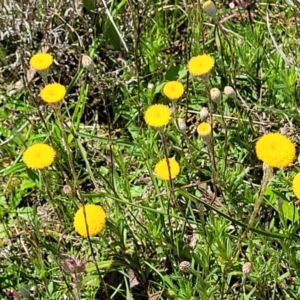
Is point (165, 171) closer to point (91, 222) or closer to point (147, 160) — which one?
point (91, 222)

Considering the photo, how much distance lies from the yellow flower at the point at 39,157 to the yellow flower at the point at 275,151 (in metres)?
0.51

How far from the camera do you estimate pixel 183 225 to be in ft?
6.07

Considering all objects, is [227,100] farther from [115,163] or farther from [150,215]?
[150,215]

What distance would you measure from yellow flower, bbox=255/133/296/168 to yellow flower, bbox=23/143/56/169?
514mm

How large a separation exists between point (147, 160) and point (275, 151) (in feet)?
2.37

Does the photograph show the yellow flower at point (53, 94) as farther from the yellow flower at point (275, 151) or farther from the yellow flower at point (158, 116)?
the yellow flower at point (275, 151)

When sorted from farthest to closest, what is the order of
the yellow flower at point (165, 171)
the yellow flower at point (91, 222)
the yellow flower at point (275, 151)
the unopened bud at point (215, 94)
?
1. the unopened bud at point (215, 94)
2. the yellow flower at point (165, 171)
3. the yellow flower at point (91, 222)
4. the yellow flower at point (275, 151)

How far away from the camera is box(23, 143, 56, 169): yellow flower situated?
1612 mm

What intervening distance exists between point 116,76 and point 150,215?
2.33 feet

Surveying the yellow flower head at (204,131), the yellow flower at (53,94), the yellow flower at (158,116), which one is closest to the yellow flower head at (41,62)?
the yellow flower at (53,94)

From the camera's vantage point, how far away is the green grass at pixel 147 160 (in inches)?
70.7

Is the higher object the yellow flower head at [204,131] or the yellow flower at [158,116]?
the yellow flower at [158,116]

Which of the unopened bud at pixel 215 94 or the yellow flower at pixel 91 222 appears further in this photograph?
the unopened bud at pixel 215 94

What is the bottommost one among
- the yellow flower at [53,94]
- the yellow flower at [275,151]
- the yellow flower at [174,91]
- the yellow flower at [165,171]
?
the yellow flower at [165,171]
